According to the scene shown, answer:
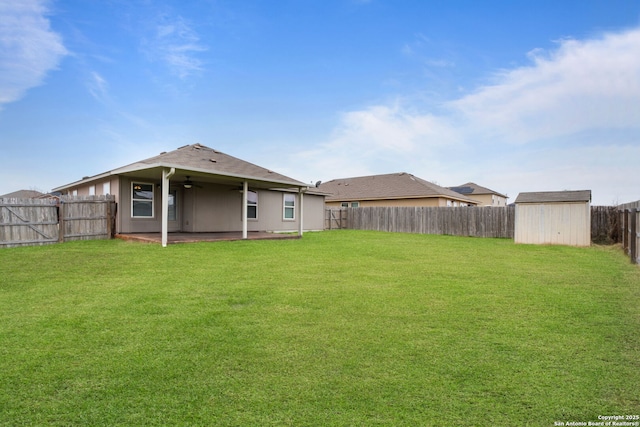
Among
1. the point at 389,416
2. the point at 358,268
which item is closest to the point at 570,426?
the point at 389,416

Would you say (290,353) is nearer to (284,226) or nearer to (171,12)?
(171,12)

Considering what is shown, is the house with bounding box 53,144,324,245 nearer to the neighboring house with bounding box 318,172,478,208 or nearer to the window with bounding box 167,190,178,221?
the window with bounding box 167,190,178,221

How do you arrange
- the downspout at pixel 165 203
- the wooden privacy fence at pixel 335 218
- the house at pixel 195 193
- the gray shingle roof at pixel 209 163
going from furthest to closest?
the wooden privacy fence at pixel 335 218 < the house at pixel 195 193 < the gray shingle roof at pixel 209 163 < the downspout at pixel 165 203

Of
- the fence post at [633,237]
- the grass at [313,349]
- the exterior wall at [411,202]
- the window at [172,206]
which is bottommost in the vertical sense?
the grass at [313,349]

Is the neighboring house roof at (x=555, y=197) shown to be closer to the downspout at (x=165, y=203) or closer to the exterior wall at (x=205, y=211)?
the exterior wall at (x=205, y=211)

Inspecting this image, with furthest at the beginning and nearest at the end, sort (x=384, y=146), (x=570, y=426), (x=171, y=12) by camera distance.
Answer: (x=384, y=146), (x=171, y=12), (x=570, y=426)

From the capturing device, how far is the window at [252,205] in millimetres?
17250

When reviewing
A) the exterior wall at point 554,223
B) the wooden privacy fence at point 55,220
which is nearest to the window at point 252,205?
the wooden privacy fence at point 55,220

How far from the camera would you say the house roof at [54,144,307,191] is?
11.4m

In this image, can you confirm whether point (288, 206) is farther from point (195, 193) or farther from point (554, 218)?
point (554, 218)

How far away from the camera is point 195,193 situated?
1536 centimetres

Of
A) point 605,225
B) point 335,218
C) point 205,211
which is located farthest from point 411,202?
point 205,211

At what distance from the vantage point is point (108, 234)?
1306cm

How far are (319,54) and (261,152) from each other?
30.4 ft
